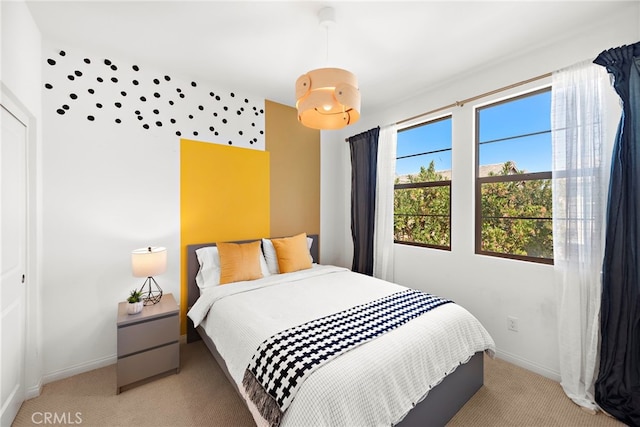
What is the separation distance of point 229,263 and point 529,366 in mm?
2744

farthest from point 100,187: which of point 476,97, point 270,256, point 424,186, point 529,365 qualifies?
point 529,365

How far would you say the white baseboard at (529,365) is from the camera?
2.12 m

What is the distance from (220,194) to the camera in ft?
9.68

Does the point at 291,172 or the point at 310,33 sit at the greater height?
the point at 310,33

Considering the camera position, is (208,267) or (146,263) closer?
(146,263)

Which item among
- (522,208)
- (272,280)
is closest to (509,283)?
(522,208)

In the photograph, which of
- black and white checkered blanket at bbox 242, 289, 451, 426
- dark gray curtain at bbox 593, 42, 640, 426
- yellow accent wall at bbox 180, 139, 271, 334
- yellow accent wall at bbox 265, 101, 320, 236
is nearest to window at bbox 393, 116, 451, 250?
yellow accent wall at bbox 265, 101, 320, 236

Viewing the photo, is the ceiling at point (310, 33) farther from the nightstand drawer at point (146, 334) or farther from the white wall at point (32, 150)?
the nightstand drawer at point (146, 334)

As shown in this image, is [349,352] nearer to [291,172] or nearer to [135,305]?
[135,305]

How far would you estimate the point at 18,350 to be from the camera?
5.95 ft

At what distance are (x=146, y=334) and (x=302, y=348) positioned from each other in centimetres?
136

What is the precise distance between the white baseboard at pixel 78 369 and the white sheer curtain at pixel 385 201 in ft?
9.08

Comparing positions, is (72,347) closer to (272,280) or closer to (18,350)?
(18,350)

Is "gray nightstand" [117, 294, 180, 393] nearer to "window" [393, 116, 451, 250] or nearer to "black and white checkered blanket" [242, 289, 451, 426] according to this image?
"black and white checkered blanket" [242, 289, 451, 426]
